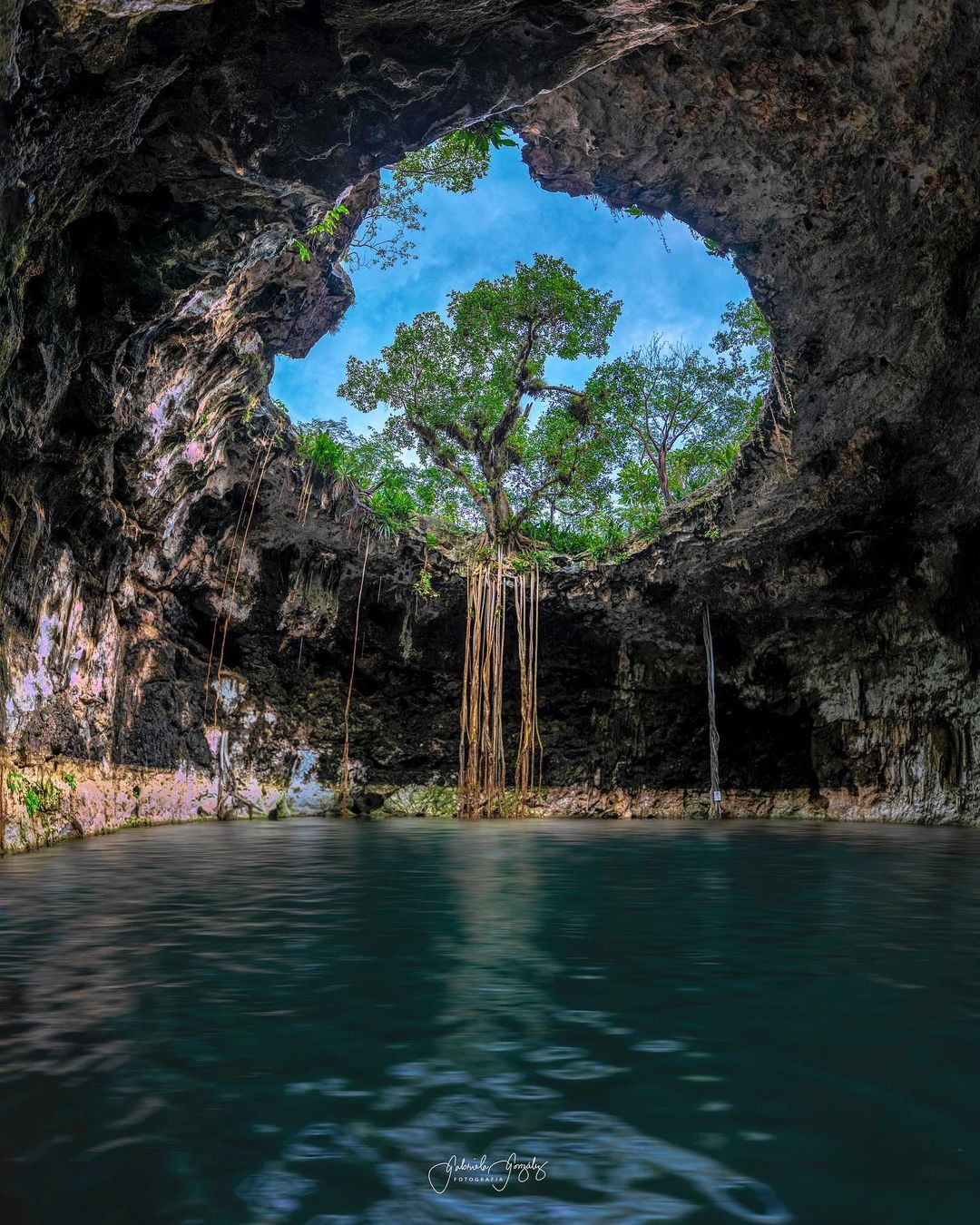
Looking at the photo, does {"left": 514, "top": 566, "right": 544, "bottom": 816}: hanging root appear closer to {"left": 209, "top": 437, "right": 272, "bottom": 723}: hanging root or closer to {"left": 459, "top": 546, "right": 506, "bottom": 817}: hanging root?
{"left": 459, "top": 546, "right": 506, "bottom": 817}: hanging root

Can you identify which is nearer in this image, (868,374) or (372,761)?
(868,374)

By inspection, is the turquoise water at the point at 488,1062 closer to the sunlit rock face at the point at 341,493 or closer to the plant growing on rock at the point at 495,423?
the sunlit rock face at the point at 341,493

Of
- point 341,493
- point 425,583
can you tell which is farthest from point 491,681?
point 341,493

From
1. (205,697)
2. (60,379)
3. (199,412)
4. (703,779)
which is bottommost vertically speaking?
(703,779)

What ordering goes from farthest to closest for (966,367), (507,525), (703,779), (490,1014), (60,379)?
(703,779)
(507,525)
(966,367)
(60,379)
(490,1014)

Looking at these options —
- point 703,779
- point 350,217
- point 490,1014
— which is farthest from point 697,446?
point 490,1014

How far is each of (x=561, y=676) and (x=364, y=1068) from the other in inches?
429

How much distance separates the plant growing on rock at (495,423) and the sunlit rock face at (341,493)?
0.70 meters

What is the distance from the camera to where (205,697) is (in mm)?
10797

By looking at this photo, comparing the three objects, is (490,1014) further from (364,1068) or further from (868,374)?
(868,374)

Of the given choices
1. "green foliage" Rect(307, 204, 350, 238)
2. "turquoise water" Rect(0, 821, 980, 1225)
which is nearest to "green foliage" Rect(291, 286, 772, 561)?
"green foliage" Rect(307, 204, 350, 238)

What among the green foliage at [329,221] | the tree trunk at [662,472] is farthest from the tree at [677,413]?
the green foliage at [329,221]

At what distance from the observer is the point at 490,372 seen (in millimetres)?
12383

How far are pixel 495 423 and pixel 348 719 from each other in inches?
185
